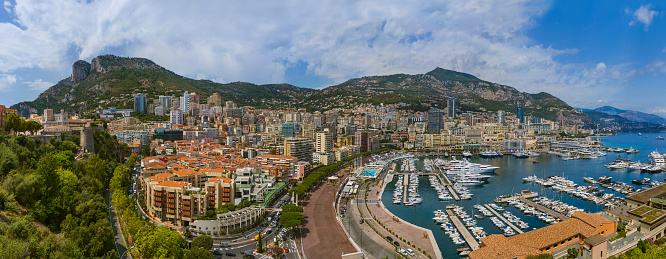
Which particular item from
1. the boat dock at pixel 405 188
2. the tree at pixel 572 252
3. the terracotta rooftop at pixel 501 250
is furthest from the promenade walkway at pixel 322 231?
the tree at pixel 572 252

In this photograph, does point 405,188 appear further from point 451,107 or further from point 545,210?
point 451,107

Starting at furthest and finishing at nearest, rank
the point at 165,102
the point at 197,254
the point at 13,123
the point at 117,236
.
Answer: the point at 165,102
the point at 13,123
the point at 117,236
the point at 197,254

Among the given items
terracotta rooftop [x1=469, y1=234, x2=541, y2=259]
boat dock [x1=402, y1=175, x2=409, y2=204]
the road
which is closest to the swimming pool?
boat dock [x1=402, y1=175, x2=409, y2=204]

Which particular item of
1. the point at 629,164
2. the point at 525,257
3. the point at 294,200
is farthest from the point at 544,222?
the point at 629,164

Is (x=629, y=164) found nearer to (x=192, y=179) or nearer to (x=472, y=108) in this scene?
(x=192, y=179)

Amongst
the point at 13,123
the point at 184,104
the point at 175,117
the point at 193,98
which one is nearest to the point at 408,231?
the point at 13,123

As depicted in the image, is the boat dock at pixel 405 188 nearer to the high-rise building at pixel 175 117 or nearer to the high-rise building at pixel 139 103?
the high-rise building at pixel 175 117

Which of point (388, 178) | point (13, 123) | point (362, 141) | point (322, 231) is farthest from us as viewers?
point (362, 141)
